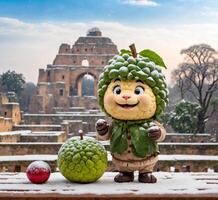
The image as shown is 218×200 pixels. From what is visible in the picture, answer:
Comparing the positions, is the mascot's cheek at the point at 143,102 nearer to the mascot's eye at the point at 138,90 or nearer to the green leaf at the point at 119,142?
the mascot's eye at the point at 138,90

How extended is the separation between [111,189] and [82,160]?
0.51 metres

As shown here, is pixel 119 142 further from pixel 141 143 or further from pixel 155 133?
pixel 155 133

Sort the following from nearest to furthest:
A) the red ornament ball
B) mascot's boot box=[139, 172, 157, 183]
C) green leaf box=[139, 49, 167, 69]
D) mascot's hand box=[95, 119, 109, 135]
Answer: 1. the red ornament ball
2. mascot's boot box=[139, 172, 157, 183]
3. mascot's hand box=[95, 119, 109, 135]
4. green leaf box=[139, 49, 167, 69]

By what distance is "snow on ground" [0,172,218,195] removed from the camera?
3.49 metres

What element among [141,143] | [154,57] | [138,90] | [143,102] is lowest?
[141,143]

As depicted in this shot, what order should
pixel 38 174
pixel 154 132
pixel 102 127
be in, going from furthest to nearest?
pixel 102 127, pixel 154 132, pixel 38 174

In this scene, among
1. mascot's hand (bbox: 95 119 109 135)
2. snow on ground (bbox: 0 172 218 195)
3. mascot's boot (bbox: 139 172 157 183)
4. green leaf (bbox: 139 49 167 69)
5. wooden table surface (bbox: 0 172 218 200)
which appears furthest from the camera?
green leaf (bbox: 139 49 167 69)

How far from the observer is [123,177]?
13.5 ft

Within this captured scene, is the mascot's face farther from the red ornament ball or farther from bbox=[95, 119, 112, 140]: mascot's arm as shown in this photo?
the red ornament ball

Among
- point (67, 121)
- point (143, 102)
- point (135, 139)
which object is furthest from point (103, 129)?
point (67, 121)

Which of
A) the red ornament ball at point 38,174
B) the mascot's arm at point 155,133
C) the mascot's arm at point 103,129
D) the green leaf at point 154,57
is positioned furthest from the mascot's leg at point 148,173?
the green leaf at point 154,57

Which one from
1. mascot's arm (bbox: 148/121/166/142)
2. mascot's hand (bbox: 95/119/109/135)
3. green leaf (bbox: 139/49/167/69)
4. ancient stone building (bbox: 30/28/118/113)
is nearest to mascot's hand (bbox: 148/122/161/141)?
mascot's arm (bbox: 148/121/166/142)

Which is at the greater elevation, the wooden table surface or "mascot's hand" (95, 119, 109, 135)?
"mascot's hand" (95, 119, 109, 135)

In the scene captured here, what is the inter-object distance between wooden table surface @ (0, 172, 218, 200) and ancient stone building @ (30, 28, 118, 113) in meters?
35.7
